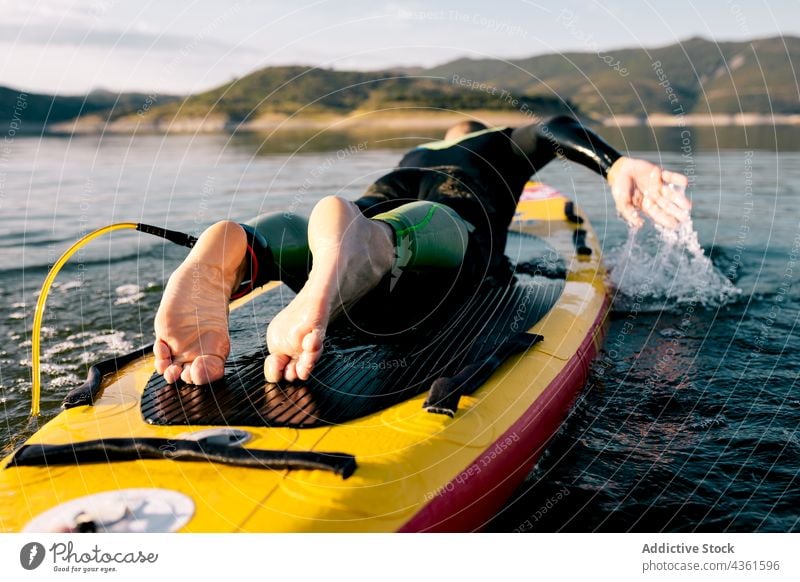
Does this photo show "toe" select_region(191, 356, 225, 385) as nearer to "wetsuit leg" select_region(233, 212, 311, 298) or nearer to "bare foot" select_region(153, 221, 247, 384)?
"bare foot" select_region(153, 221, 247, 384)

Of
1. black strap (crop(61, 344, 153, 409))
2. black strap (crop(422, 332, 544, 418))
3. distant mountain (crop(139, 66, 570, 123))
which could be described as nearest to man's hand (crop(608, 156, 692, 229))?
black strap (crop(422, 332, 544, 418))

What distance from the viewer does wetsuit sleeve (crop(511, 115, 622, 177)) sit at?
432 cm

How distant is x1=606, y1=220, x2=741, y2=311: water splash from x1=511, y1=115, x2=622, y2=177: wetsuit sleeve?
1561 millimetres

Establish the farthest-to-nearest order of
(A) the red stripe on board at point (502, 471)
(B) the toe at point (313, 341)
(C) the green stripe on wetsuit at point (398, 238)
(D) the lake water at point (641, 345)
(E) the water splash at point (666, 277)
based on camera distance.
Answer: (E) the water splash at point (666, 277), (C) the green stripe on wetsuit at point (398, 238), (D) the lake water at point (641, 345), (B) the toe at point (313, 341), (A) the red stripe on board at point (502, 471)

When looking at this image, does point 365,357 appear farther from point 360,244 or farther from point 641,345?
point 641,345

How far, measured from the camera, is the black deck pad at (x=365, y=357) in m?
2.99

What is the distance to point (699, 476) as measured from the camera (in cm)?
346

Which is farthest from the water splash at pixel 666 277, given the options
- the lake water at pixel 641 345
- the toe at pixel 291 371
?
the toe at pixel 291 371

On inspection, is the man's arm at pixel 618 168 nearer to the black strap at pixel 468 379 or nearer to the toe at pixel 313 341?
the black strap at pixel 468 379

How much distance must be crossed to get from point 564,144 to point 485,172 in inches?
23.6

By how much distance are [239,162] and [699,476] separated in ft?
54.5

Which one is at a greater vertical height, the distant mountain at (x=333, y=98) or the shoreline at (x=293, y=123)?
the distant mountain at (x=333, y=98)

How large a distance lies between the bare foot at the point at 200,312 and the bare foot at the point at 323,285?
0.95 ft
